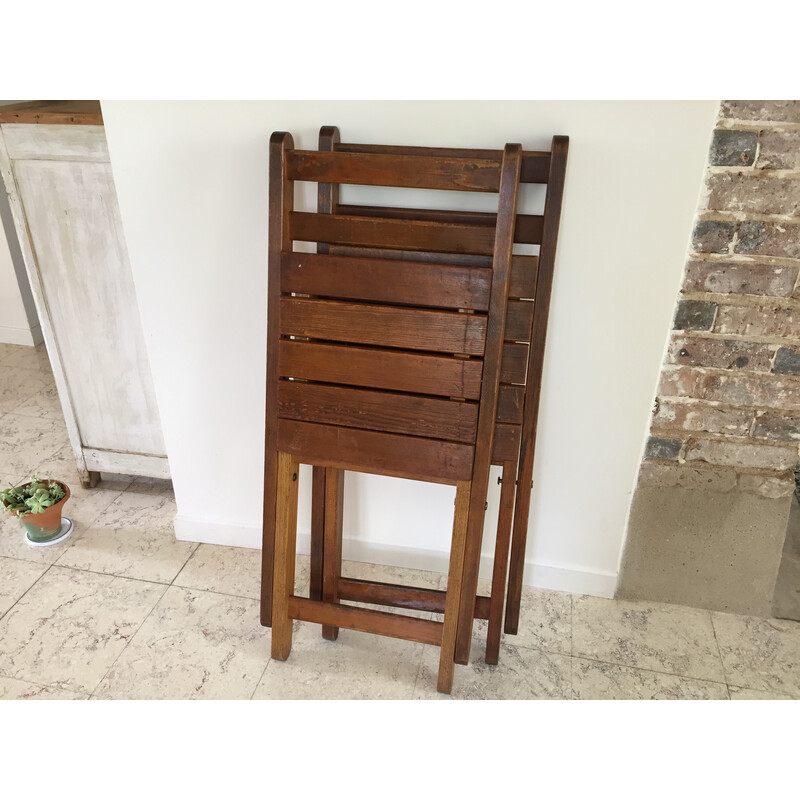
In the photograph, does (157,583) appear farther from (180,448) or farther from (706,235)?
(706,235)

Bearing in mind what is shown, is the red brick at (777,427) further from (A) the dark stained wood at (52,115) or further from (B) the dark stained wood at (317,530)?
(A) the dark stained wood at (52,115)

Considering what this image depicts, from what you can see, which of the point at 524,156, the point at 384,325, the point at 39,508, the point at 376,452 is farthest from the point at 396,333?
the point at 39,508

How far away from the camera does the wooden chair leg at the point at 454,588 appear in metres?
1.59

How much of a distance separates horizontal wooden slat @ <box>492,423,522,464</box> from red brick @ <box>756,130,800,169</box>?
0.76m

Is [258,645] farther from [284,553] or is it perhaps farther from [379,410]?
[379,410]

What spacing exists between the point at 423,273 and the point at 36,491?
148cm

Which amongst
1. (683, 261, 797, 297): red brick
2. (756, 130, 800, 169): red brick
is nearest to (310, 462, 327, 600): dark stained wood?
(683, 261, 797, 297): red brick

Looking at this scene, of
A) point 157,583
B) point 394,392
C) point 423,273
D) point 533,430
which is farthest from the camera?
point 157,583

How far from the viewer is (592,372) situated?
173cm

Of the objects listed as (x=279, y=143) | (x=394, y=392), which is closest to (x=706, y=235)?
(x=394, y=392)

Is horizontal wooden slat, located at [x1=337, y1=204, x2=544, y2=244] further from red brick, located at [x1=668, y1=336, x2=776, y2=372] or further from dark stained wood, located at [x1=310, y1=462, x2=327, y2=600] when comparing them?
dark stained wood, located at [x1=310, y1=462, x2=327, y2=600]

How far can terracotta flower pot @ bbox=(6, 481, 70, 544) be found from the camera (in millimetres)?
2129

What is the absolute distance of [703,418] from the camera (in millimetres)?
1725

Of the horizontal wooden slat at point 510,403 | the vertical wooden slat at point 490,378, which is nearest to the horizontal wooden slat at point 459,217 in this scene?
the vertical wooden slat at point 490,378
